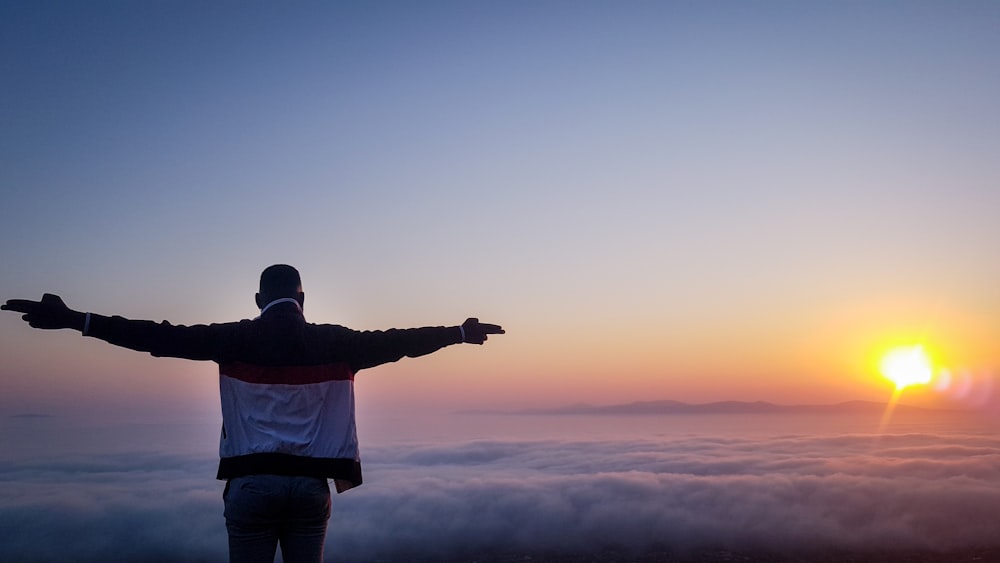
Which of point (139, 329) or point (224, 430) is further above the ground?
point (139, 329)

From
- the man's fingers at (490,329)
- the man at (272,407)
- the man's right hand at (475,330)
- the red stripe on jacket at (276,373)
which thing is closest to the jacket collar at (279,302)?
the man at (272,407)

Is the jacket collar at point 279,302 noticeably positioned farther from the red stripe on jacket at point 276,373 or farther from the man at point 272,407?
the red stripe on jacket at point 276,373

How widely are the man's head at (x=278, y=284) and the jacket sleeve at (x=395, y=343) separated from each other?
0.60 meters

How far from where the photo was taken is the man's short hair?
5.40 metres

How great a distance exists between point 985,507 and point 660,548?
6112 cm

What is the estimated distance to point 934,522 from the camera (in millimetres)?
124188

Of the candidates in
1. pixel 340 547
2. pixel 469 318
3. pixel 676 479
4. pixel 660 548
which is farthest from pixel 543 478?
pixel 469 318

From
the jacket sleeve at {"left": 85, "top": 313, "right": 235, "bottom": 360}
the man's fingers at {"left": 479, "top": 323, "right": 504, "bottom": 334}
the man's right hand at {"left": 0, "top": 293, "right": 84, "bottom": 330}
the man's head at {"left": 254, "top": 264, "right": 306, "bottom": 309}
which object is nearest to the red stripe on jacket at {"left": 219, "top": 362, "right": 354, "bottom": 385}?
the jacket sleeve at {"left": 85, "top": 313, "right": 235, "bottom": 360}

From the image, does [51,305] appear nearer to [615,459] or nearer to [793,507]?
[793,507]

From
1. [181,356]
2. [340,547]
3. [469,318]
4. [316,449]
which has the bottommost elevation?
[340,547]

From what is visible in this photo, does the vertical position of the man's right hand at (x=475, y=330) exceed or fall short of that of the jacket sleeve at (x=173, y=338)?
it exceeds it

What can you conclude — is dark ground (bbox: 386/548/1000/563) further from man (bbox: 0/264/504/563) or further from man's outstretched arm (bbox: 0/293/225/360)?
man's outstretched arm (bbox: 0/293/225/360)

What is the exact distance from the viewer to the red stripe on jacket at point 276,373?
16.5 feet

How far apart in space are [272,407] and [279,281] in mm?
994
